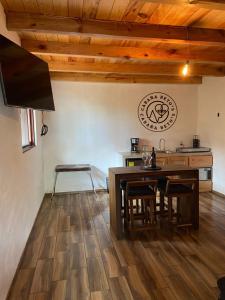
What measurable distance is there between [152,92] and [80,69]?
1.95 m

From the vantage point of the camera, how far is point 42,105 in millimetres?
2818

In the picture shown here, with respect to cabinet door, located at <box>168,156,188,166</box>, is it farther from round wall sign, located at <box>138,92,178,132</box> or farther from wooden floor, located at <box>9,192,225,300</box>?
wooden floor, located at <box>9,192,225,300</box>

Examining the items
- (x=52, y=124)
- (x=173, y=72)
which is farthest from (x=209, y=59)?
(x=52, y=124)

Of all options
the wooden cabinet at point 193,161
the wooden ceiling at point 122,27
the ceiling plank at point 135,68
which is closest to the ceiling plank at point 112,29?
the wooden ceiling at point 122,27

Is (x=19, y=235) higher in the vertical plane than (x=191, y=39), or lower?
lower

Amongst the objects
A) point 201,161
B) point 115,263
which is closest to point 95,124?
point 201,161

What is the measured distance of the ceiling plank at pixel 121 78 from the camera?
16.6 feet

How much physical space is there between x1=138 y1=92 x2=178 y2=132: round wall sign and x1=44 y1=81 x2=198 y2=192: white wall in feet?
0.35

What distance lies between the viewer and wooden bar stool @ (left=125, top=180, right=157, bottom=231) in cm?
311

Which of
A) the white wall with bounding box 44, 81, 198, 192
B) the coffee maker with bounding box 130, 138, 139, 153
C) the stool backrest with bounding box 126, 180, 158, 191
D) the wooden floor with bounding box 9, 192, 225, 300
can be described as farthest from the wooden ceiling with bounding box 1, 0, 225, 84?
the wooden floor with bounding box 9, 192, 225, 300

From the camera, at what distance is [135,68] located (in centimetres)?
452

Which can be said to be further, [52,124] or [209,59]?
[52,124]

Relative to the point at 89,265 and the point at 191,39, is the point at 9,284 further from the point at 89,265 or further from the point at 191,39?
the point at 191,39

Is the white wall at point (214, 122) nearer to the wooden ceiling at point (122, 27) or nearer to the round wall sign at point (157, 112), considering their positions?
the round wall sign at point (157, 112)
